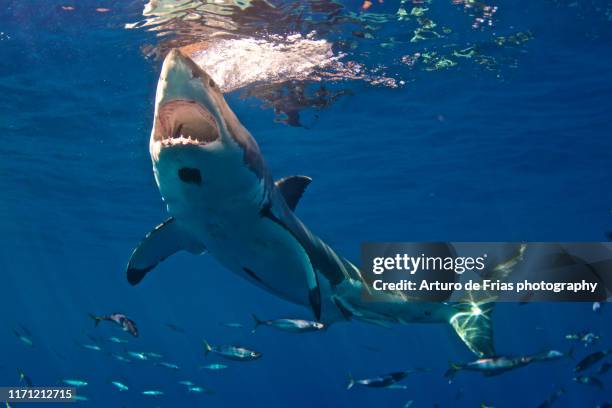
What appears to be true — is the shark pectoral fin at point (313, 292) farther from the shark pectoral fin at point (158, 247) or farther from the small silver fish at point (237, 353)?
the small silver fish at point (237, 353)

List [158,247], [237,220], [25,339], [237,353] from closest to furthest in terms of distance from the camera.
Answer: [237,220], [158,247], [237,353], [25,339]

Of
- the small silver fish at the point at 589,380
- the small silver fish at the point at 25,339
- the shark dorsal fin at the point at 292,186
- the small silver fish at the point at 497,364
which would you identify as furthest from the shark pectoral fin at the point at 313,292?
the small silver fish at the point at 25,339

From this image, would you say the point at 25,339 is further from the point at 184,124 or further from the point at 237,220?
the point at 184,124

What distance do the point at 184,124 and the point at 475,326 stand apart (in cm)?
613

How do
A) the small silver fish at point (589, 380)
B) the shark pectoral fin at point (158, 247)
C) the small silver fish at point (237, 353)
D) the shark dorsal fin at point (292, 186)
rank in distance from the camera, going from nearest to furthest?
the shark pectoral fin at point (158, 247) → the shark dorsal fin at point (292, 186) → the small silver fish at point (237, 353) → the small silver fish at point (589, 380)

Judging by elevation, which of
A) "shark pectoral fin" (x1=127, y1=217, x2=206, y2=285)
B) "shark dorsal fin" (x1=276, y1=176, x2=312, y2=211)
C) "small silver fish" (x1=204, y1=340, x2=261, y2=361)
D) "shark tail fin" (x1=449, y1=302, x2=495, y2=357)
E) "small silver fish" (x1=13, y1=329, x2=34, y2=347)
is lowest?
"small silver fish" (x1=13, y1=329, x2=34, y2=347)

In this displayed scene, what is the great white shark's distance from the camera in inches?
130

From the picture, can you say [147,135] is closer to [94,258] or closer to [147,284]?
[94,258]

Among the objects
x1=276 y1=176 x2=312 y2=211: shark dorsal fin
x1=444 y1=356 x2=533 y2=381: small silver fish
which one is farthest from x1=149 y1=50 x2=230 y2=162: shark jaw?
x1=444 y1=356 x2=533 y2=381: small silver fish

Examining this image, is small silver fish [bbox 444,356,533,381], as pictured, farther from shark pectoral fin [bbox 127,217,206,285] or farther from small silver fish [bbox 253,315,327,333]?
shark pectoral fin [bbox 127,217,206,285]

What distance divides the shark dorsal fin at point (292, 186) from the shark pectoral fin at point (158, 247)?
1254 millimetres

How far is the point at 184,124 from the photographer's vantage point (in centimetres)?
340

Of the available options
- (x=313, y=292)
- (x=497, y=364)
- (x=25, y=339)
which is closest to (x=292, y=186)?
(x=313, y=292)

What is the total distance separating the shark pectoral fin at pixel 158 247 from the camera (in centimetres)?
538
